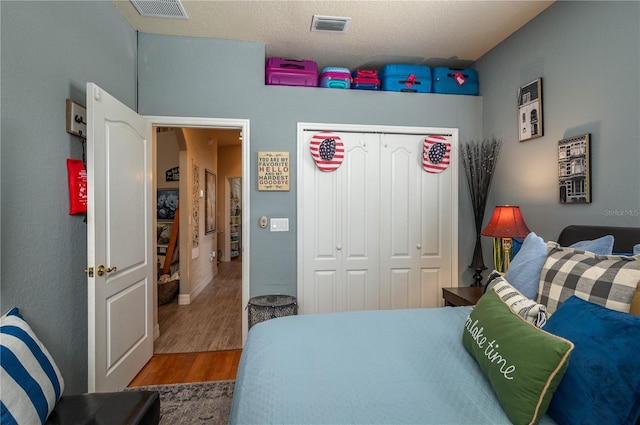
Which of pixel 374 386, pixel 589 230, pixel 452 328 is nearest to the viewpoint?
pixel 374 386

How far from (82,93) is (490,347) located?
2.60 metres

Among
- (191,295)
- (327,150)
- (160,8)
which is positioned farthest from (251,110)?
(191,295)

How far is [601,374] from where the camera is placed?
833 mm

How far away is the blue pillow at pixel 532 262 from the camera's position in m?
1.46

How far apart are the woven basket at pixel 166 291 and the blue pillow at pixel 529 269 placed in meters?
3.92

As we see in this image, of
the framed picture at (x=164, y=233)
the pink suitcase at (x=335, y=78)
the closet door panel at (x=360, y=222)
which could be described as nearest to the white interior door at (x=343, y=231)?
the closet door panel at (x=360, y=222)

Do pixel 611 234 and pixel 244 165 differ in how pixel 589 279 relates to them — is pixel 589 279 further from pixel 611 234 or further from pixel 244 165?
pixel 244 165

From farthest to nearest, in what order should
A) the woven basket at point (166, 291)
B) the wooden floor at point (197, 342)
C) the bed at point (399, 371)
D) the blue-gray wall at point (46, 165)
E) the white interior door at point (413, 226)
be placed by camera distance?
the woven basket at point (166, 291) → the white interior door at point (413, 226) → the wooden floor at point (197, 342) → the blue-gray wall at point (46, 165) → the bed at point (399, 371)

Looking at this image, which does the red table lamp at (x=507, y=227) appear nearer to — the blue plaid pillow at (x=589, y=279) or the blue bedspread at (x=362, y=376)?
the blue plaid pillow at (x=589, y=279)

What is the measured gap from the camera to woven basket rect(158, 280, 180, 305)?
13.1 ft

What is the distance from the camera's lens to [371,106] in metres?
2.96

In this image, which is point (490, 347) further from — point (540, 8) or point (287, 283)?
point (540, 8)

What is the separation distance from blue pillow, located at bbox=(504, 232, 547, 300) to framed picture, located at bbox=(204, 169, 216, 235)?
472 cm

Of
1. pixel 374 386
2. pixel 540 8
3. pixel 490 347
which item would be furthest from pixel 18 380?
pixel 540 8
